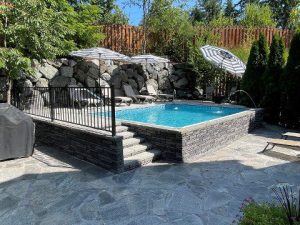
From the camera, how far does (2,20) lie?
8.23 m

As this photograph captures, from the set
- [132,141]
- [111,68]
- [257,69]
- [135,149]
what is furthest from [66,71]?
[257,69]

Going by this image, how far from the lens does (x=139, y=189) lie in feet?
15.6

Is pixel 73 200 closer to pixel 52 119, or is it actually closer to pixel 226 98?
pixel 52 119

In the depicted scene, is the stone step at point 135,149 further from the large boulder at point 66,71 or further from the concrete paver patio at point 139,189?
the large boulder at point 66,71

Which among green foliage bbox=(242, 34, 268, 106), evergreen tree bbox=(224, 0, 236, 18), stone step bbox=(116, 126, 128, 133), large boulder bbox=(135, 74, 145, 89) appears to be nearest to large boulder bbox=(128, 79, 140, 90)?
large boulder bbox=(135, 74, 145, 89)

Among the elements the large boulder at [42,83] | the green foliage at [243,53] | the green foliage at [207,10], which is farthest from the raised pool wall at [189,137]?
the green foliage at [207,10]

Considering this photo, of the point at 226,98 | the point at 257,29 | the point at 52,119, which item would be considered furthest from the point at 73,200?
the point at 257,29

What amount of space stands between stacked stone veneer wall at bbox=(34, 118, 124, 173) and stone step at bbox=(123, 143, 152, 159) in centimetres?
50

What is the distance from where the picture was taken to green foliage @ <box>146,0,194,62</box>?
14.4 m

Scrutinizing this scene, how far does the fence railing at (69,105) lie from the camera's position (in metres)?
6.39

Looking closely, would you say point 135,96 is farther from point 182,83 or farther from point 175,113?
point 182,83

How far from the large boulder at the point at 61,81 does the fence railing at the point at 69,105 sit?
3.37ft

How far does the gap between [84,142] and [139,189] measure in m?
1.86

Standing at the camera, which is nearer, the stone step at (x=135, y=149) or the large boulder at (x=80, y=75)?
the stone step at (x=135, y=149)
